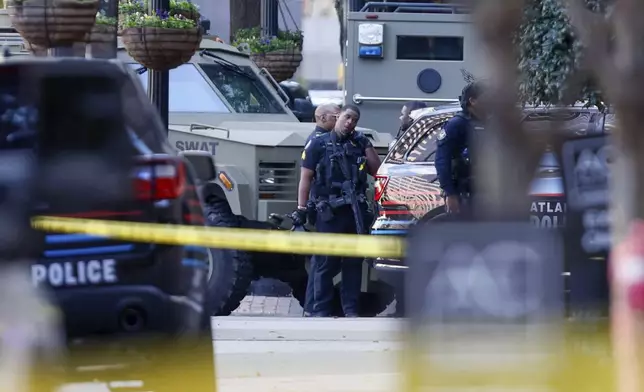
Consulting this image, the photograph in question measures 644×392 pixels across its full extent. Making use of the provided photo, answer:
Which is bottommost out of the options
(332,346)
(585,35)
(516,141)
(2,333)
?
(332,346)

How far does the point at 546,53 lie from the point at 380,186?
1580 mm

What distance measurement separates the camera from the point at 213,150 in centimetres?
1088

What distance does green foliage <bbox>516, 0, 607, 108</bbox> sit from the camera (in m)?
8.94

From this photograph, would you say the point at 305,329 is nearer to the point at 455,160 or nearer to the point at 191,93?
the point at 455,160

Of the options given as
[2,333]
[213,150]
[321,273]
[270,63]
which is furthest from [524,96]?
[270,63]

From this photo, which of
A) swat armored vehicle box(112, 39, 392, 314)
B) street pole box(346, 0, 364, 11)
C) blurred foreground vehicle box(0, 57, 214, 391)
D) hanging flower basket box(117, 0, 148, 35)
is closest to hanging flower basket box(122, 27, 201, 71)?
hanging flower basket box(117, 0, 148, 35)

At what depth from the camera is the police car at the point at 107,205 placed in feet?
18.1

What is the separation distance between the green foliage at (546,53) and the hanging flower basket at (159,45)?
2791 millimetres

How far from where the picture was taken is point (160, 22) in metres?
10.5

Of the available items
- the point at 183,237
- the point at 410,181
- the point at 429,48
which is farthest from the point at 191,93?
the point at 183,237

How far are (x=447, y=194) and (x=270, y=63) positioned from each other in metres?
8.53

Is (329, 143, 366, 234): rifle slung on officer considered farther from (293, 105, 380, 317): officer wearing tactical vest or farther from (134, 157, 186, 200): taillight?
(134, 157, 186, 200): taillight

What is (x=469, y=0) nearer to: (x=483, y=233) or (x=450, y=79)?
(x=483, y=233)

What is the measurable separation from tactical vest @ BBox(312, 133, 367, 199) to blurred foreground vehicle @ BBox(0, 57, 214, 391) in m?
4.24
